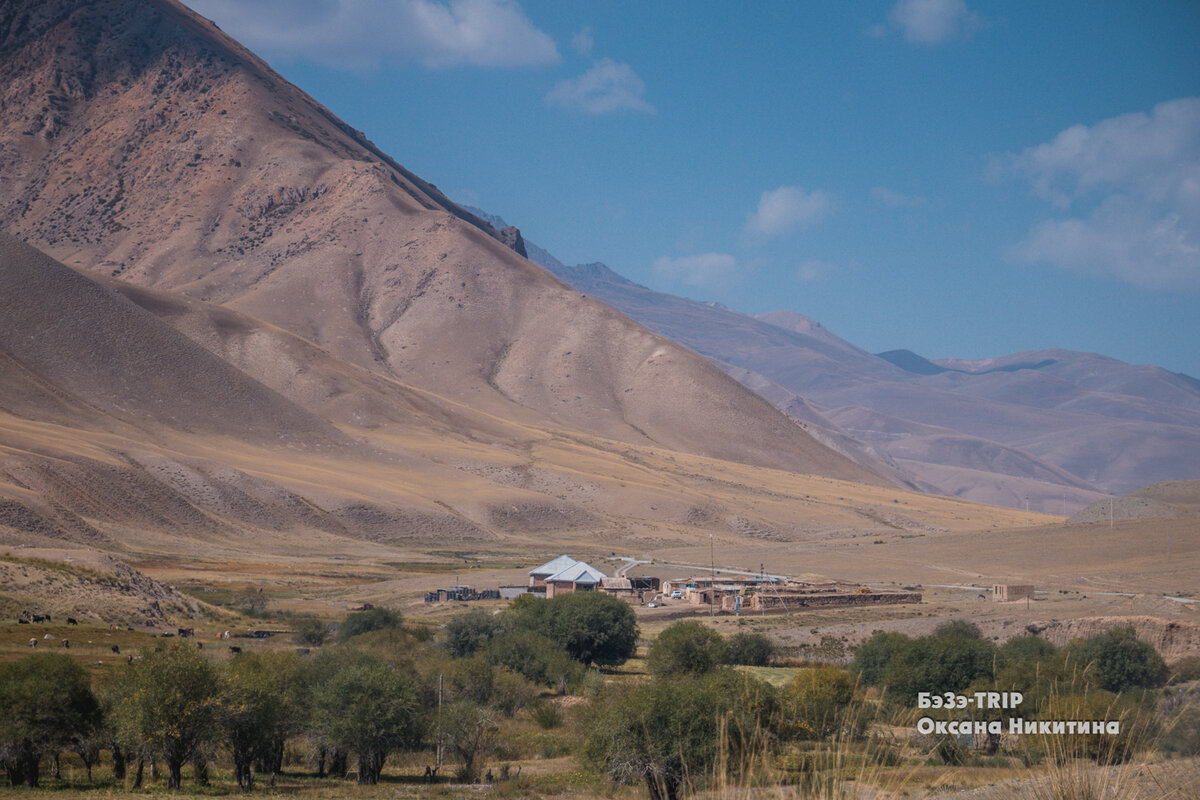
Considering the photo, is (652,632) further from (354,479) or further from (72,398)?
(72,398)

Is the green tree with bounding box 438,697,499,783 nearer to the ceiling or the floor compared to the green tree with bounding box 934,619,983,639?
nearer to the floor

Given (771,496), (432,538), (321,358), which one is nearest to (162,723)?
(432,538)

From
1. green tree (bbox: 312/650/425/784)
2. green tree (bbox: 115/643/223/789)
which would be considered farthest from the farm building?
green tree (bbox: 115/643/223/789)

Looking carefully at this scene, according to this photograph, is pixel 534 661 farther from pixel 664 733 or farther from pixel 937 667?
Answer: pixel 664 733

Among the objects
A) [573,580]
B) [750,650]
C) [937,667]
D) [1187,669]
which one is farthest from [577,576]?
[1187,669]

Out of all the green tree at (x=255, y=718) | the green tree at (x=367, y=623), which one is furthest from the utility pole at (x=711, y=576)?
the green tree at (x=255, y=718)

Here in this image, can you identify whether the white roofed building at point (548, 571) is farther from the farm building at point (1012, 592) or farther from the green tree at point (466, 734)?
A: the green tree at point (466, 734)

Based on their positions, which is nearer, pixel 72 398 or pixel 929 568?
pixel 929 568

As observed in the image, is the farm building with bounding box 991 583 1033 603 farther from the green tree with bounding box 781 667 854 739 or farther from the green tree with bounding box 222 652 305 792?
the green tree with bounding box 222 652 305 792
